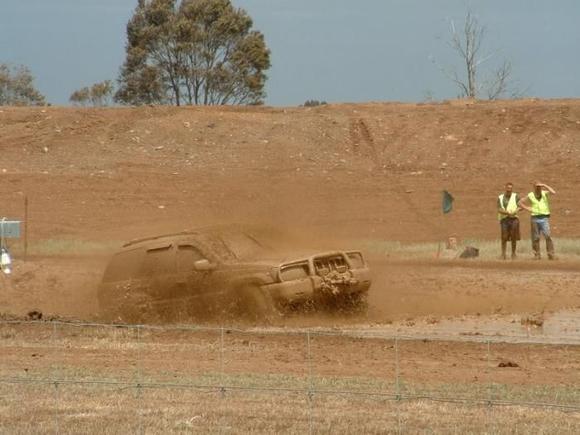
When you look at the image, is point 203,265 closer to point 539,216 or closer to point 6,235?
point 6,235

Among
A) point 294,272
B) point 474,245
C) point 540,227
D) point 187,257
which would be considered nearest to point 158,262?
point 187,257

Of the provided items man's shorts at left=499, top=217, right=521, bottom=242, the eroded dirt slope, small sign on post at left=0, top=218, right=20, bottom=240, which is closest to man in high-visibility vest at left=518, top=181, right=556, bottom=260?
man's shorts at left=499, top=217, right=521, bottom=242

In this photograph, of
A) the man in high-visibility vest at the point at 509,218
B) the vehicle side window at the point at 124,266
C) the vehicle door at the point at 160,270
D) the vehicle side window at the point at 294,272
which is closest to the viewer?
the vehicle side window at the point at 294,272

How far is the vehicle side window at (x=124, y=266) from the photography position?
19266 mm

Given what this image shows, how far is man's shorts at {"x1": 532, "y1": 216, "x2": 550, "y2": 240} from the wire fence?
1033cm

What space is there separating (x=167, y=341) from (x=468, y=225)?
21821 millimetres

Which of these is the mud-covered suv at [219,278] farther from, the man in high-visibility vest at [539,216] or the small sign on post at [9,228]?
the man in high-visibility vest at [539,216]

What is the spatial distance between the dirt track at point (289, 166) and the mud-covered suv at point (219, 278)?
8404mm

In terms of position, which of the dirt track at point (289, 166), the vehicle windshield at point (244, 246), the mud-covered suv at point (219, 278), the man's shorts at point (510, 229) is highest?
the dirt track at point (289, 166)

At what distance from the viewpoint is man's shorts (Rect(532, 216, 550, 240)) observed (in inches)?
1052

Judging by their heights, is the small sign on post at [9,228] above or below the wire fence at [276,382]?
above

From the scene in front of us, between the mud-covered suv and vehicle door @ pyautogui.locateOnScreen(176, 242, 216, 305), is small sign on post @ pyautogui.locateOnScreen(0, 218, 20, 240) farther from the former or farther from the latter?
vehicle door @ pyautogui.locateOnScreen(176, 242, 216, 305)

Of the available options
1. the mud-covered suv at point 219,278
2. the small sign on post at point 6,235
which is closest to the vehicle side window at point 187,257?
the mud-covered suv at point 219,278

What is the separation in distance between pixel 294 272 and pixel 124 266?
3034 millimetres
